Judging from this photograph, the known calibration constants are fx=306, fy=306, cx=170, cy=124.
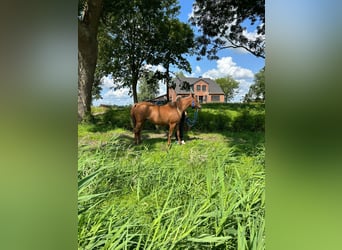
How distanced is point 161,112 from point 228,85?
74 cm

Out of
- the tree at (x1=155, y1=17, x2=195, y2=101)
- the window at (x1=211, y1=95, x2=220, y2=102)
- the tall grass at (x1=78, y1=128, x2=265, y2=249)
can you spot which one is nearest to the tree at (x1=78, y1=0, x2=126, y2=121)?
the tree at (x1=155, y1=17, x2=195, y2=101)

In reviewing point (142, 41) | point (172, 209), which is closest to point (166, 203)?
point (172, 209)

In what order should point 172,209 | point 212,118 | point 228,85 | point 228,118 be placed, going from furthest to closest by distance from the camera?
point 228,118
point 212,118
point 228,85
point 172,209

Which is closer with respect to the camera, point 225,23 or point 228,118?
point 228,118

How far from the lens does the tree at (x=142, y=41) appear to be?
131 inches

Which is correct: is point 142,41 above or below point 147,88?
above

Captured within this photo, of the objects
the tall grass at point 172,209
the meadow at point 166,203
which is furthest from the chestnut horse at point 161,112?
the tall grass at point 172,209

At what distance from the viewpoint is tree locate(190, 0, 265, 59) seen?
367 cm

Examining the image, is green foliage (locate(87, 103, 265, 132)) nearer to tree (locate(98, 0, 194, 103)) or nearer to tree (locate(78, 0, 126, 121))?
tree (locate(78, 0, 126, 121))

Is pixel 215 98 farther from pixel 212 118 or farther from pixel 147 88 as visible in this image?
pixel 147 88

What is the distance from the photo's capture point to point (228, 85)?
313 centimetres

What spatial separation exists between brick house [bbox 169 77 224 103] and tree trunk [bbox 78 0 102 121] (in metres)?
0.90
